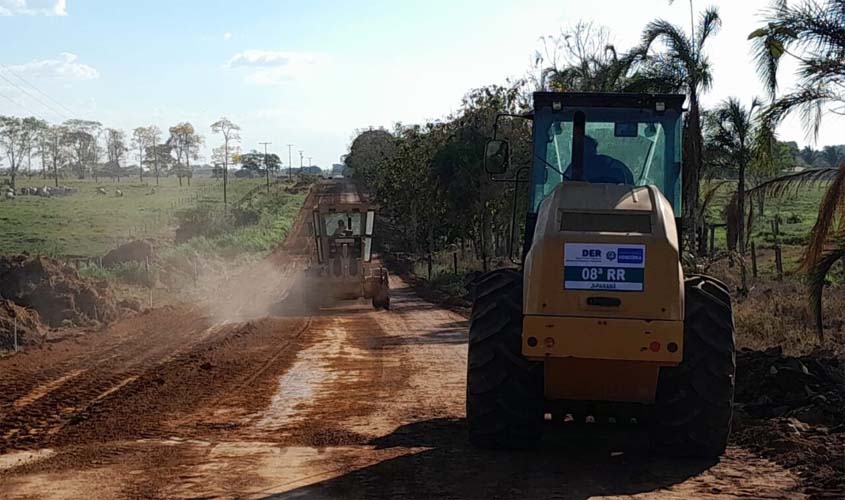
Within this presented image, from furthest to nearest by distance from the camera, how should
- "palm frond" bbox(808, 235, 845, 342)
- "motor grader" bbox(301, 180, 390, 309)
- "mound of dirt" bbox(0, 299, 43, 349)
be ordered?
"motor grader" bbox(301, 180, 390, 309)
"mound of dirt" bbox(0, 299, 43, 349)
"palm frond" bbox(808, 235, 845, 342)

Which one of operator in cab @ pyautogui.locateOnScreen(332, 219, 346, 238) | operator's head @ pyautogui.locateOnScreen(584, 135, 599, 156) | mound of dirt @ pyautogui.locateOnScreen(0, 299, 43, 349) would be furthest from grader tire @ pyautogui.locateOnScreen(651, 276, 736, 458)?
operator in cab @ pyautogui.locateOnScreen(332, 219, 346, 238)

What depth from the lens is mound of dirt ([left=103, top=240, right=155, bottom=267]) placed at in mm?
34281

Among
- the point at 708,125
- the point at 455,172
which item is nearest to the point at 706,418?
the point at 708,125

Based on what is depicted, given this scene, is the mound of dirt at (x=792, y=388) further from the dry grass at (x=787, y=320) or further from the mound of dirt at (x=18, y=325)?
the mound of dirt at (x=18, y=325)

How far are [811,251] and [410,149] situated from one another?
33679mm

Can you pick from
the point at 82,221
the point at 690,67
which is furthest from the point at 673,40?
the point at 82,221

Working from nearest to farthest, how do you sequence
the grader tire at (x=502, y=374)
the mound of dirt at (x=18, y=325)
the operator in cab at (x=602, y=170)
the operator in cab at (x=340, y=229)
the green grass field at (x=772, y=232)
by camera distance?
the grader tire at (x=502, y=374) → the operator in cab at (x=602, y=170) → the mound of dirt at (x=18, y=325) → the operator in cab at (x=340, y=229) → the green grass field at (x=772, y=232)

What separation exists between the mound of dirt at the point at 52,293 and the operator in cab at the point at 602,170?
16.2m

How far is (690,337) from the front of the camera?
8.26 m

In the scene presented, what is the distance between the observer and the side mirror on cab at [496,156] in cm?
930

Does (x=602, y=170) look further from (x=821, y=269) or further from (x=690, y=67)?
(x=690, y=67)

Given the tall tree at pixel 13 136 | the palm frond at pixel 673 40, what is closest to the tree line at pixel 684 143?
the palm frond at pixel 673 40

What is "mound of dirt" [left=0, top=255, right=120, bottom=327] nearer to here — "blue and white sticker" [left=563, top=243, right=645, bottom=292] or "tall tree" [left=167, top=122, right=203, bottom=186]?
"blue and white sticker" [left=563, top=243, right=645, bottom=292]

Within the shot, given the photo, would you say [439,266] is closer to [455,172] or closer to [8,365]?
[455,172]
